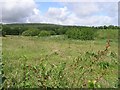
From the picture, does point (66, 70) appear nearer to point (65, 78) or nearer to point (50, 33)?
point (65, 78)

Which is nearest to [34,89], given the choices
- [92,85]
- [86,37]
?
[92,85]

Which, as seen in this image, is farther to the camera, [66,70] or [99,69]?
[66,70]

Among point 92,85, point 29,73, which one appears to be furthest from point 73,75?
point 92,85

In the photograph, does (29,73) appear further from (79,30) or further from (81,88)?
(79,30)

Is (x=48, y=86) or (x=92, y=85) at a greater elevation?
(x=92, y=85)

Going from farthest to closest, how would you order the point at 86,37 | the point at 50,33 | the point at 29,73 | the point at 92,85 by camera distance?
1. the point at 50,33
2. the point at 86,37
3. the point at 29,73
4. the point at 92,85

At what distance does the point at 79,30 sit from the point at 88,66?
38.1 m

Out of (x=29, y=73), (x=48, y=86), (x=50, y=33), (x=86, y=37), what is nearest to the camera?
(x=48, y=86)

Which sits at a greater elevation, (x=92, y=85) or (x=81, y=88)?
(x=92, y=85)

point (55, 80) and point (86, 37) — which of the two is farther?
point (86, 37)

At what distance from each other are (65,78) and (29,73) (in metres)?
0.42

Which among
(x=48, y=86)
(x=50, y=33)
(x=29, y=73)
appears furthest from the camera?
(x=50, y=33)

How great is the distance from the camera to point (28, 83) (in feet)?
9.40

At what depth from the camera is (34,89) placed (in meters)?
2.77
